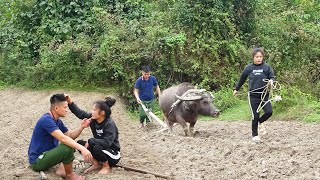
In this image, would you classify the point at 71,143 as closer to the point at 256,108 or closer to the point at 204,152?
the point at 204,152

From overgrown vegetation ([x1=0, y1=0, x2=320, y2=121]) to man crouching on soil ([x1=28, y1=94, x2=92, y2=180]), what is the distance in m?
8.19

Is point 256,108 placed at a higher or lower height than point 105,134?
lower

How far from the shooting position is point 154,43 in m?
15.9

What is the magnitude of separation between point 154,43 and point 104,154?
30.3 feet

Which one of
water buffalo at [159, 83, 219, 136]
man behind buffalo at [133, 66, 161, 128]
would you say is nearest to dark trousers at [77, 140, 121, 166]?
water buffalo at [159, 83, 219, 136]

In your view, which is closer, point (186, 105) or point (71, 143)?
point (71, 143)

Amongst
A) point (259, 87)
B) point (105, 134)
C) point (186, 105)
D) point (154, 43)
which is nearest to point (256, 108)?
point (259, 87)

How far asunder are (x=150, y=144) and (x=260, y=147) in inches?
91.0

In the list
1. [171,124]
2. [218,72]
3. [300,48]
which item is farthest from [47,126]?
[300,48]

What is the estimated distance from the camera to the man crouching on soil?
6422 mm

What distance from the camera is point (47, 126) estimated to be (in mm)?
6465

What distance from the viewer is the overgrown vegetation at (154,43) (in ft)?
52.1

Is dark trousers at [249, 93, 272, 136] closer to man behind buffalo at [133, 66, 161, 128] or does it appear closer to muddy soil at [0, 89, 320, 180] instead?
muddy soil at [0, 89, 320, 180]

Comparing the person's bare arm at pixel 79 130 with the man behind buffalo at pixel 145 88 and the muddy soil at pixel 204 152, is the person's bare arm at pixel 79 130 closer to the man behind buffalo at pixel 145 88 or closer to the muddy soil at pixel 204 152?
the muddy soil at pixel 204 152
